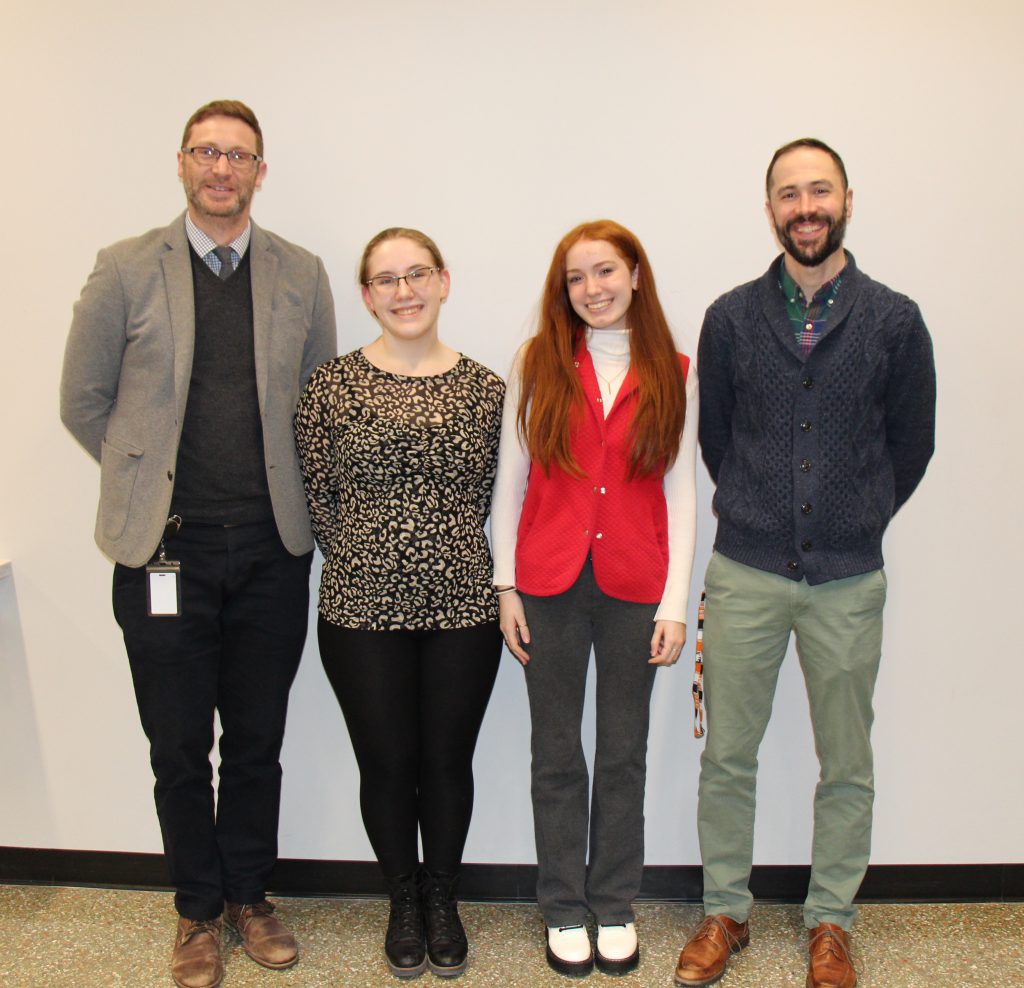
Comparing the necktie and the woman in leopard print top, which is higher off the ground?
the necktie

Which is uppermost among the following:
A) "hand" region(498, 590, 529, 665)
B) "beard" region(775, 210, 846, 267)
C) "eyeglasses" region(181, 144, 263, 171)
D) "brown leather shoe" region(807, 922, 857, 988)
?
"eyeglasses" region(181, 144, 263, 171)

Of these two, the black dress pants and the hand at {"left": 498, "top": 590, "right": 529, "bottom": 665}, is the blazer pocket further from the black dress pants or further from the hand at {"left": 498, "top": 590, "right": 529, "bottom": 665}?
the hand at {"left": 498, "top": 590, "right": 529, "bottom": 665}

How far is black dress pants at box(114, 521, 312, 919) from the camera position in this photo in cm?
203

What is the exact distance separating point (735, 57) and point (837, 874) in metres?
2.00

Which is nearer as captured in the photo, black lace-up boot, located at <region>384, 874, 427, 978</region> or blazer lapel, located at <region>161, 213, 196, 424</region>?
blazer lapel, located at <region>161, 213, 196, 424</region>

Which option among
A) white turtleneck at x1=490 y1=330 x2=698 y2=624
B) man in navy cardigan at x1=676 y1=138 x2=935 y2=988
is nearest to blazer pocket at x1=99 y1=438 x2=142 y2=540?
white turtleneck at x1=490 y1=330 x2=698 y2=624

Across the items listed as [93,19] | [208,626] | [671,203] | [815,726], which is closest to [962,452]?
[815,726]

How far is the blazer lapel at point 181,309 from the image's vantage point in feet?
6.42

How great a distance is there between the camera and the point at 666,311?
2.38 meters

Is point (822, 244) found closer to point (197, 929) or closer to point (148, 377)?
point (148, 377)

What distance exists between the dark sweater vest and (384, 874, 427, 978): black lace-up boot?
93 centimetres

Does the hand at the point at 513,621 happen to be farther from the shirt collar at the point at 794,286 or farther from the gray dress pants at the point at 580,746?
the shirt collar at the point at 794,286

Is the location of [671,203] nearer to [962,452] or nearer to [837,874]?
[962,452]

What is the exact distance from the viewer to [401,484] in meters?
1.96
